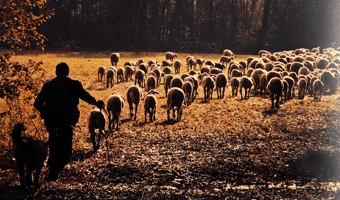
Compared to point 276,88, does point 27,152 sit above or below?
below

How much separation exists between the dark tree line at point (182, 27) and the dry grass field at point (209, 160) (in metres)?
45.4

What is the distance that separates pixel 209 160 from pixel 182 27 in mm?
60141

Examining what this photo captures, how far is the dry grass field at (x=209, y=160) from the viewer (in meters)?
6.79

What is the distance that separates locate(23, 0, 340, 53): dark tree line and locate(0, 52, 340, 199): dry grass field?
4539 centimetres

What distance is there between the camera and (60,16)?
178 ft

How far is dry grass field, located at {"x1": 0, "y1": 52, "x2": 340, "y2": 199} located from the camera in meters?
6.79

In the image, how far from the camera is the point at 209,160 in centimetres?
883

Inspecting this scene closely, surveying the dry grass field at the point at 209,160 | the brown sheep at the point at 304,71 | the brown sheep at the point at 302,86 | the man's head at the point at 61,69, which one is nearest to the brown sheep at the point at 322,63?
the brown sheep at the point at 304,71

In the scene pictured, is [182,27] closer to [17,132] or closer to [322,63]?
[322,63]

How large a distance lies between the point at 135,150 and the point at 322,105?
10512 millimetres

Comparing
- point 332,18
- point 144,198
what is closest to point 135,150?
point 144,198

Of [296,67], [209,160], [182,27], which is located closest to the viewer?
[209,160]

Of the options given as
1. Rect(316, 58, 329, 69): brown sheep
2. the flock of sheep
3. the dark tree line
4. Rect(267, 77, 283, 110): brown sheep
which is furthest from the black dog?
the dark tree line

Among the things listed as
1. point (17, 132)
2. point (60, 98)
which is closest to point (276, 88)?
point (60, 98)
